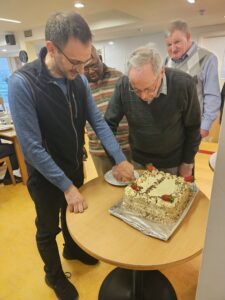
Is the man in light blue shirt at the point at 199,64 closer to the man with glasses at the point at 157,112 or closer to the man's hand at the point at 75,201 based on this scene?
the man with glasses at the point at 157,112

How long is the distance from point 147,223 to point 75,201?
1.12 feet

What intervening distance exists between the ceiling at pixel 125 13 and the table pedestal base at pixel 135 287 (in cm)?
374

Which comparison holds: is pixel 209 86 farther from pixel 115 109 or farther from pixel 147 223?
pixel 147 223

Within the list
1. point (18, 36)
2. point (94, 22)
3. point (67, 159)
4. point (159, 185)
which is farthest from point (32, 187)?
point (18, 36)

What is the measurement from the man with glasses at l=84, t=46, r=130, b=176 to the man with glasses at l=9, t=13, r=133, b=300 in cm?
Result: 28

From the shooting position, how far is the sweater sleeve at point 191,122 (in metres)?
1.21

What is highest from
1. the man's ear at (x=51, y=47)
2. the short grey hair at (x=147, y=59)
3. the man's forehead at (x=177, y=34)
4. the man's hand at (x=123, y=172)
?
the man's forehead at (x=177, y=34)

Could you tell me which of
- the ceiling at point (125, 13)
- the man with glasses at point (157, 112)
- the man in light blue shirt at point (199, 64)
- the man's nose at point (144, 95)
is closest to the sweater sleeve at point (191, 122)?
the man with glasses at point (157, 112)

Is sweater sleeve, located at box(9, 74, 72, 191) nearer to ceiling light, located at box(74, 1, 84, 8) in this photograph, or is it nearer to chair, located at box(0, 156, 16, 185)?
chair, located at box(0, 156, 16, 185)

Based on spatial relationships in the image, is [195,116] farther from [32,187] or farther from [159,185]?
[32,187]

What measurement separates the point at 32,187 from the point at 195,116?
3.19 feet

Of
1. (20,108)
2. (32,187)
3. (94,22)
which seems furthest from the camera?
(94,22)

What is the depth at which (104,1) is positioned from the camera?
3.54 meters

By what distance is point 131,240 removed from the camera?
82 centimetres
